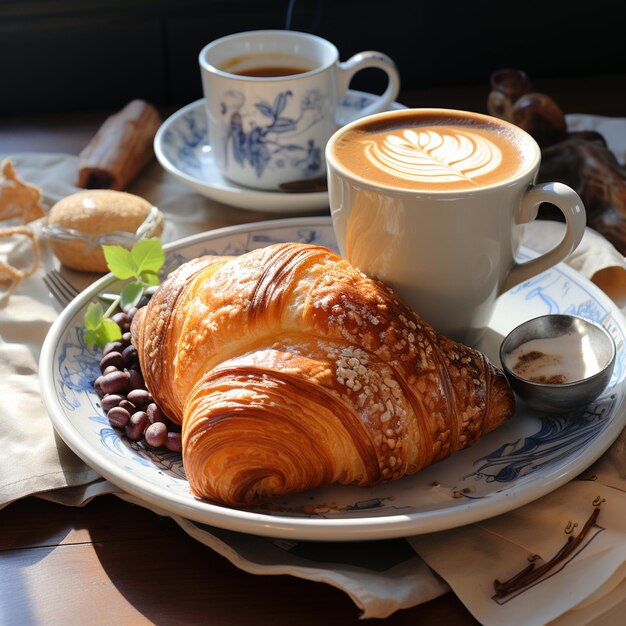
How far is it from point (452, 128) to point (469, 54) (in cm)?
111

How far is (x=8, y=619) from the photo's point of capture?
2.67 ft

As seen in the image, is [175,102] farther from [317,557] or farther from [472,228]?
[317,557]

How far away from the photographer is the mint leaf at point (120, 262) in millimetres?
1165

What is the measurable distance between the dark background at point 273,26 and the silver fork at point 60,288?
0.77m

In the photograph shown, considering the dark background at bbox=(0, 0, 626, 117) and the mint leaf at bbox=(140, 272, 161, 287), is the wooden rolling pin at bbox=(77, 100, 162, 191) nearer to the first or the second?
the dark background at bbox=(0, 0, 626, 117)

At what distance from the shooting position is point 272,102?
151cm

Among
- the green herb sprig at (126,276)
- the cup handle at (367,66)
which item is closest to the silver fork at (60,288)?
the green herb sprig at (126,276)

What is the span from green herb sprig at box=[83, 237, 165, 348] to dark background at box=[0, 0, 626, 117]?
928 millimetres

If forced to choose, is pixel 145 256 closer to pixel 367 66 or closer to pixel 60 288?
pixel 60 288

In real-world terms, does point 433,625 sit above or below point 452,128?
below

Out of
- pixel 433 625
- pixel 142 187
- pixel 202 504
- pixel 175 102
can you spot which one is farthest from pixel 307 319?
pixel 175 102

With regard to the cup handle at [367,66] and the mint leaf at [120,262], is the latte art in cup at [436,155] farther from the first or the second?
the cup handle at [367,66]

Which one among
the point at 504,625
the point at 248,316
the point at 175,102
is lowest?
the point at 175,102

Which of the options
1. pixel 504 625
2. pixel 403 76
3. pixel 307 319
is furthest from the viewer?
pixel 403 76
